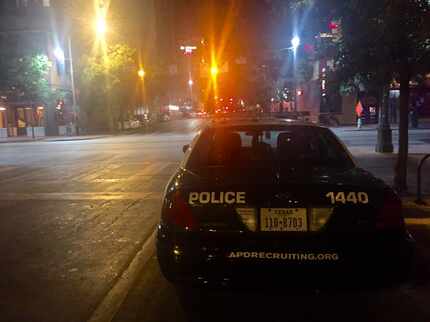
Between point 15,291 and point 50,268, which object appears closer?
point 15,291

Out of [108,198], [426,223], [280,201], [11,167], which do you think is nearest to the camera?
[280,201]

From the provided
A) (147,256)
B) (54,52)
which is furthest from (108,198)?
(54,52)

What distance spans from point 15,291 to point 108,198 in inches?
211

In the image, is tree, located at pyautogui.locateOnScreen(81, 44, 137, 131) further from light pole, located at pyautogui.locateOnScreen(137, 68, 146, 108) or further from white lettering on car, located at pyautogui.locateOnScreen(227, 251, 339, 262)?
white lettering on car, located at pyautogui.locateOnScreen(227, 251, 339, 262)

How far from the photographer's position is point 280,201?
394cm

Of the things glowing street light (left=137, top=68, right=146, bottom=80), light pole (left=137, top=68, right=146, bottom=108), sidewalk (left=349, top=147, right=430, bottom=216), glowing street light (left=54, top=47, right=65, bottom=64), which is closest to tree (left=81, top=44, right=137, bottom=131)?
glowing street light (left=54, top=47, right=65, bottom=64)

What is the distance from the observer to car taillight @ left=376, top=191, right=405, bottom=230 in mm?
3960

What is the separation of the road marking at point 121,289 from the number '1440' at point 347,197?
2.12 meters

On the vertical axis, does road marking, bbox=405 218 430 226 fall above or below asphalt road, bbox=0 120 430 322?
below

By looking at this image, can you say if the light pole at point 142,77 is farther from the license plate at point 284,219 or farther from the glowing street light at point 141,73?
the license plate at point 284,219

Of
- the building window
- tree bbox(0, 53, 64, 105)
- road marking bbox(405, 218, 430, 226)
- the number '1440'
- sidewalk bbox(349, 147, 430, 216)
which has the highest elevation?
the building window

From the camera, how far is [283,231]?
3.93m

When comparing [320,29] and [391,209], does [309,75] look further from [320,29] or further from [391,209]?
[391,209]

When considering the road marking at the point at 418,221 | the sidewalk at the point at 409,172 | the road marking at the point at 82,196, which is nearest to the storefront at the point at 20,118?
the sidewalk at the point at 409,172
